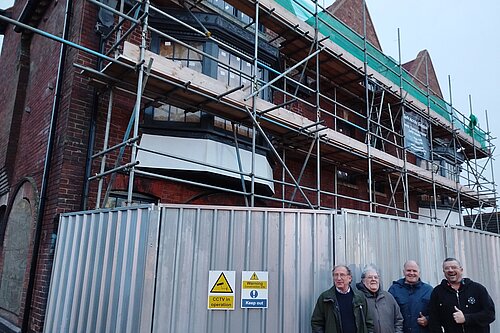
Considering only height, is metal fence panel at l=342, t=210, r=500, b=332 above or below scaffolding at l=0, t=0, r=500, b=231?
below

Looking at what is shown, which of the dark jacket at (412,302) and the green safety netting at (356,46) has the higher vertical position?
the green safety netting at (356,46)

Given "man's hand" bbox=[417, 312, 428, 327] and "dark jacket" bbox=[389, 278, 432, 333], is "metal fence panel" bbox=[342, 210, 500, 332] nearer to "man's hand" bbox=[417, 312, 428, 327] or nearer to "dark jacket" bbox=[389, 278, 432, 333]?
"dark jacket" bbox=[389, 278, 432, 333]

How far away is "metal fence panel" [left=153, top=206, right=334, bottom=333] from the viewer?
15.3 feet

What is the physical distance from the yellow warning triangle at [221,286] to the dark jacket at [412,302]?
2159 mm

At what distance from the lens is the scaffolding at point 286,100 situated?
6.62 meters

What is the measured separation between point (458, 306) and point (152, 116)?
6.00 metres

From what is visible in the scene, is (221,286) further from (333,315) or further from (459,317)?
(459,317)

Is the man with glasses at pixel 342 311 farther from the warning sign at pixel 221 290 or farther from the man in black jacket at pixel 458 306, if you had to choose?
the warning sign at pixel 221 290

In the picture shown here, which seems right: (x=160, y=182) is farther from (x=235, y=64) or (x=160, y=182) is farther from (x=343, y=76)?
(x=343, y=76)

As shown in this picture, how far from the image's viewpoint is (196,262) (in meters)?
4.81

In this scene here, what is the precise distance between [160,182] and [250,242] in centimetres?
311

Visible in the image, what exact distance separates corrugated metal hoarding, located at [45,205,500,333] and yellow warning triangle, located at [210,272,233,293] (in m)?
0.11

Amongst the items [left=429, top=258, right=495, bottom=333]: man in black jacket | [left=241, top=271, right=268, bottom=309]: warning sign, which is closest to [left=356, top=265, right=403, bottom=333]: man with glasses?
[left=429, top=258, right=495, bottom=333]: man in black jacket

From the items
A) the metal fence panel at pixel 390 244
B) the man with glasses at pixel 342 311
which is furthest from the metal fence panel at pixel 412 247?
the man with glasses at pixel 342 311
